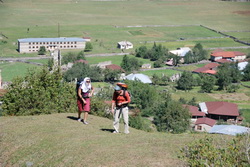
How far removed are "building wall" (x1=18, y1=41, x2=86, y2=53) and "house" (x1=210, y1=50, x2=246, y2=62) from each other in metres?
27.2

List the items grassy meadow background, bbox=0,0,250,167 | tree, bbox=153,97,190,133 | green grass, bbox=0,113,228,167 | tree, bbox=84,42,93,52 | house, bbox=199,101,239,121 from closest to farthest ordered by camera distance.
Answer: green grass, bbox=0,113,228,167
grassy meadow background, bbox=0,0,250,167
tree, bbox=153,97,190,133
house, bbox=199,101,239,121
tree, bbox=84,42,93,52

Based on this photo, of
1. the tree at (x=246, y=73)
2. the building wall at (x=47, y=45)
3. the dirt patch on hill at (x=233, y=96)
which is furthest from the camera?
the building wall at (x=47, y=45)

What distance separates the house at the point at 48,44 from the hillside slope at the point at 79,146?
7019 cm

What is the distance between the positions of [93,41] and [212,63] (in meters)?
30.4

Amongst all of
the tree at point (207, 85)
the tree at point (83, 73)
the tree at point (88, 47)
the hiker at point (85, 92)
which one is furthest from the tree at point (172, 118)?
the tree at point (88, 47)

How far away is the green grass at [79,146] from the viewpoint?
39.4 ft

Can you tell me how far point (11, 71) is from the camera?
6606cm

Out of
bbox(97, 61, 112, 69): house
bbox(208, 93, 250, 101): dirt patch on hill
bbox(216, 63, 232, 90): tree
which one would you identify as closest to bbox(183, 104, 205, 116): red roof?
bbox(208, 93, 250, 101): dirt patch on hill

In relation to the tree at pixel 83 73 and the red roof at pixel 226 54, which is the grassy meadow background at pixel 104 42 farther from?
the red roof at pixel 226 54

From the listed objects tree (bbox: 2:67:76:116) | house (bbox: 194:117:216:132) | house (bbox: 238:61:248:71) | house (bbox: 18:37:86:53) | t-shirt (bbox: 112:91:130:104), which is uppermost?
t-shirt (bbox: 112:91:130:104)

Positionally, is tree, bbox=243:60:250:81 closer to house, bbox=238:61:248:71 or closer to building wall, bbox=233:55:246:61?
house, bbox=238:61:248:71

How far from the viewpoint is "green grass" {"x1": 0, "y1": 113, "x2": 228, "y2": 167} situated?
39.4ft

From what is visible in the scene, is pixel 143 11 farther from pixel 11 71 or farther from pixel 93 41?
pixel 11 71

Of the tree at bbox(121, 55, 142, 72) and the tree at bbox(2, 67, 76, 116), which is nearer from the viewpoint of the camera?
the tree at bbox(2, 67, 76, 116)
